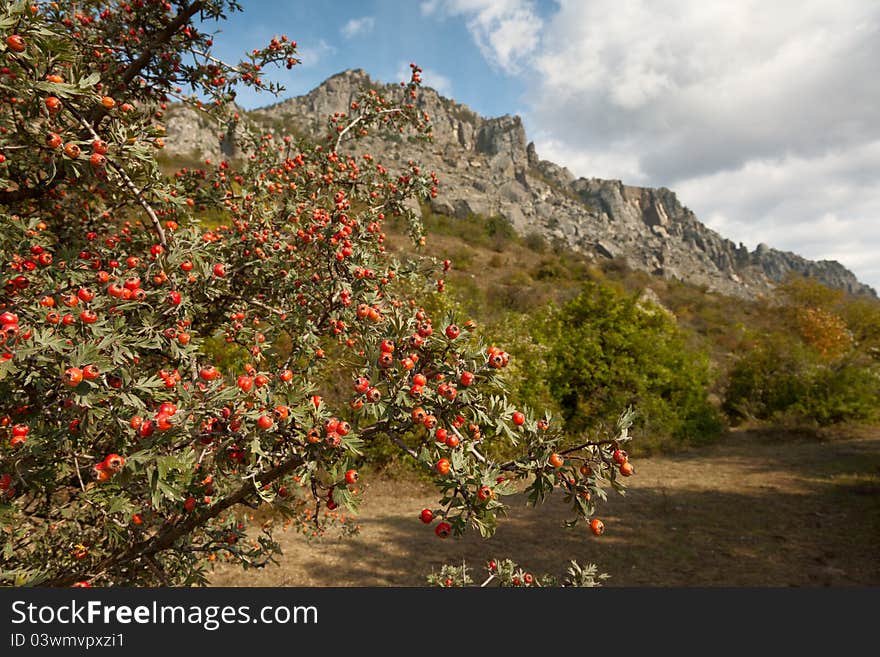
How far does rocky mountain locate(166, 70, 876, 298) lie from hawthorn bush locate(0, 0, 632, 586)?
54.4m

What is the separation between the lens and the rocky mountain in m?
79.5

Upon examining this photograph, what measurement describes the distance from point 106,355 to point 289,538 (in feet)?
22.7

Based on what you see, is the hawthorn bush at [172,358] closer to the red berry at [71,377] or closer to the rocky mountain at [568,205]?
the red berry at [71,377]

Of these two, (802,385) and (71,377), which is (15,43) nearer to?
(71,377)

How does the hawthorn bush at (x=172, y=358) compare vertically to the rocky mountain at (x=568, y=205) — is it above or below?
below

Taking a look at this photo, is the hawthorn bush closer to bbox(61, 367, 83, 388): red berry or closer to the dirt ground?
bbox(61, 367, 83, 388): red berry

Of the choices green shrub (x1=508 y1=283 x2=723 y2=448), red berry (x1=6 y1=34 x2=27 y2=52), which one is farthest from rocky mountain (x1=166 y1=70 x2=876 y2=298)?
red berry (x1=6 y1=34 x2=27 y2=52)

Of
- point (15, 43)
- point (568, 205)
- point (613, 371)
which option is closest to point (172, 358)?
point (15, 43)

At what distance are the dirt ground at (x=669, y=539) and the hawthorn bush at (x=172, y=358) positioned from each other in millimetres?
3954

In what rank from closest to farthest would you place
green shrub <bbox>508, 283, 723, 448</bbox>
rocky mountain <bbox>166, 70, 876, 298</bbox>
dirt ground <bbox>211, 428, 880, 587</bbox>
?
dirt ground <bbox>211, 428, 880, 587</bbox>
green shrub <bbox>508, 283, 723, 448</bbox>
rocky mountain <bbox>166, 70, 876, 298</bbox>

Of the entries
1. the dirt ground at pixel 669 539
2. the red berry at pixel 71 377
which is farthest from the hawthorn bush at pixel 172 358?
the dirt ground at pixel 669 539

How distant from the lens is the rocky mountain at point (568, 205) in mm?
79500

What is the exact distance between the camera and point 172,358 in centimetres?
252

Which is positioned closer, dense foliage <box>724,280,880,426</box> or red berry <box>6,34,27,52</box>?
red berry <box>6,34,27,52</box>
